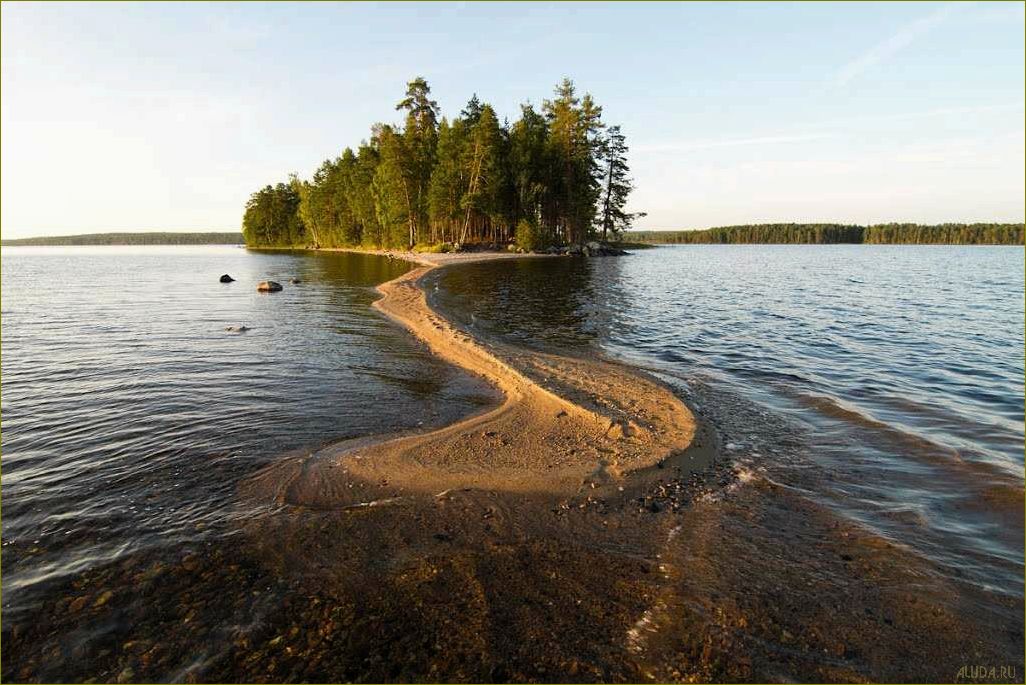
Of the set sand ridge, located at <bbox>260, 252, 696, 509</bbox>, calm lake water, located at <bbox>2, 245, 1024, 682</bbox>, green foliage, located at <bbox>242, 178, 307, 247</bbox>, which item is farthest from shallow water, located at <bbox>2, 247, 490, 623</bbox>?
green foliage, located at <bbox>242, 178, 307, 247</bbox>

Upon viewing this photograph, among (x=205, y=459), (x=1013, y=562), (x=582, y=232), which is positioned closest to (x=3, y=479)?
(x=205, y=459)

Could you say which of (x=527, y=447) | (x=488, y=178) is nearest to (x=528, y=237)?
(x=488, y=178)

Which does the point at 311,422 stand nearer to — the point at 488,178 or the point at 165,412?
the point at 165,412

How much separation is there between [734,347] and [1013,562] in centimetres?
1244

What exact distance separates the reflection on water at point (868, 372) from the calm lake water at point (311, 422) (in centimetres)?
Result: 6

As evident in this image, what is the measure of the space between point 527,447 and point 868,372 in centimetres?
1246

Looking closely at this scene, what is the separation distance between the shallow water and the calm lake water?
0.16ft

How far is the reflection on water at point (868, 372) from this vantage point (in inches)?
278

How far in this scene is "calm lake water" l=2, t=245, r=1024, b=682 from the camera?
514 centimetres

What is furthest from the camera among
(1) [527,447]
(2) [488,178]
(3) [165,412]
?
(2) [488,178]

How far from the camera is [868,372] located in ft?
48.1

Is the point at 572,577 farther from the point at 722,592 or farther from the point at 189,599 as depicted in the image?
the point at 189,599

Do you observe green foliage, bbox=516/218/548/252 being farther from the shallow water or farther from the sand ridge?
the sand ridge

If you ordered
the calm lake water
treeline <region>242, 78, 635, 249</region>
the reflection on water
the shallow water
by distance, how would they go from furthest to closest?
1. treeline <region>242, 78, 635, 249</region>
2. the reflection on water
3. the shallow water
4. the calm lake water
